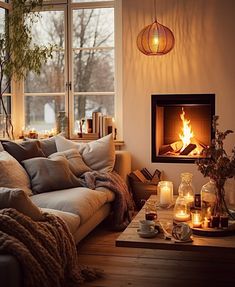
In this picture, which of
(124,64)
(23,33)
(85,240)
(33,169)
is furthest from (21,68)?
(85,240)

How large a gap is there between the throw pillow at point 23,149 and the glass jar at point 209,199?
175 cm

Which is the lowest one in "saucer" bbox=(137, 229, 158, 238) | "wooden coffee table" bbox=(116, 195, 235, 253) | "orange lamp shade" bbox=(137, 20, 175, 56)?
"wooden coffee table" bbox=(116, 195, 235, 253)

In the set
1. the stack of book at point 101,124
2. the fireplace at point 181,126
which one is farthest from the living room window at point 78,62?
the fireplace at point 181,126

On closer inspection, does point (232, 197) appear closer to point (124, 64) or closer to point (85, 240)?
point (85, 240)

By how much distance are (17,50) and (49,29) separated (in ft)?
2.19

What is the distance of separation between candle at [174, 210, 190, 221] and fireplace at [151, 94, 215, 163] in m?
2.09

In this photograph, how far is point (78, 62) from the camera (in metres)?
5.69

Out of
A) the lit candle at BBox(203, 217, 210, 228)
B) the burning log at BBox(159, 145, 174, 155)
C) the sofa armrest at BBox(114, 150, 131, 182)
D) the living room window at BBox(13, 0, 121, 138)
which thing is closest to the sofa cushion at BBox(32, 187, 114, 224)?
the sofa armrest at BBox(114, 150, 131, 182)

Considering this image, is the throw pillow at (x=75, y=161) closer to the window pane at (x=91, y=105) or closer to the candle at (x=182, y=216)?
the window pane at (x=91, y=105)

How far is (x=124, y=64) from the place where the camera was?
5340 mm

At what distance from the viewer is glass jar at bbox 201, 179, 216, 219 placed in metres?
3.20

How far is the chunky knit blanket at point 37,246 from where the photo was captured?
2.44 m

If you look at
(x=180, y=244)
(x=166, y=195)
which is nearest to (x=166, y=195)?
(x=166, y=195)

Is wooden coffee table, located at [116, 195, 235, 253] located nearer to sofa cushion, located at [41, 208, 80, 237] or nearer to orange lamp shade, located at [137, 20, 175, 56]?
sofa cushion, located at [41, 208, 80, 237]
